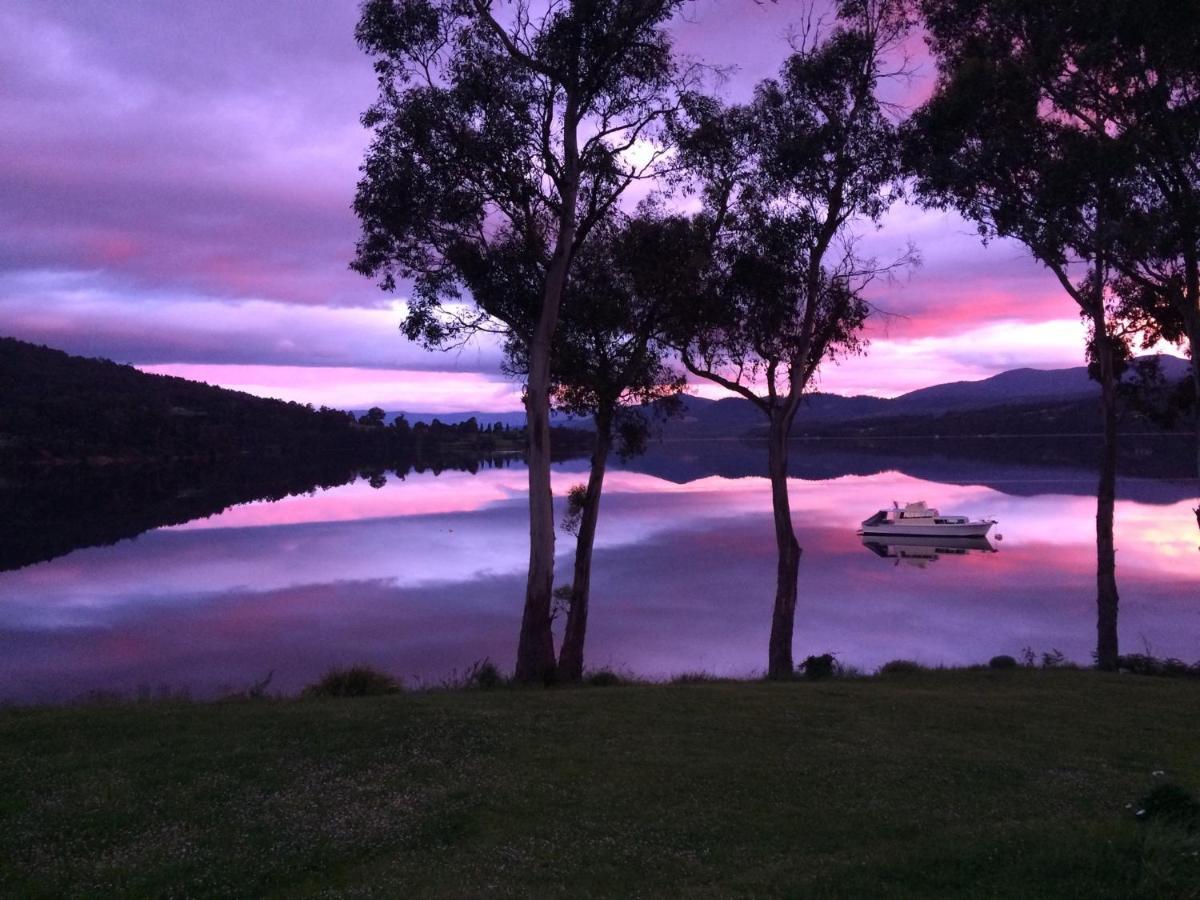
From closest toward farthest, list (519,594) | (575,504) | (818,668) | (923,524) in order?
(818,668) → (575,504) → (519,594) → (923,524)

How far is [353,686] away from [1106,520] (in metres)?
12.1

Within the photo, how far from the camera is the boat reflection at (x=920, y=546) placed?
35.9 meters

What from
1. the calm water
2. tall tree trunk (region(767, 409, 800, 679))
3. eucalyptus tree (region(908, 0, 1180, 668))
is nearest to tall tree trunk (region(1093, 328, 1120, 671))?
eucalyptus tree (region(908, 0, 1180, 668))

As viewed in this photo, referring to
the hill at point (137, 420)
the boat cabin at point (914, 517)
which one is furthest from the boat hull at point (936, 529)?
the hill at point (137, 420)

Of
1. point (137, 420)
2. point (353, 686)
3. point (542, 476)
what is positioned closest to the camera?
point (353, 686)

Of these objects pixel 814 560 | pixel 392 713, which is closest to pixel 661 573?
pixel 814 560

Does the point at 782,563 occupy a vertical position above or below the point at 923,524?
above

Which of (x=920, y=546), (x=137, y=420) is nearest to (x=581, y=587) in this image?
(x=920, y=546)

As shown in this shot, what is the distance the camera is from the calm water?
60.3ft

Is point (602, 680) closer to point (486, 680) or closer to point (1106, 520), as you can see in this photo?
point (486, 680)

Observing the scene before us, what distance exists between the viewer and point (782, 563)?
15.4 m

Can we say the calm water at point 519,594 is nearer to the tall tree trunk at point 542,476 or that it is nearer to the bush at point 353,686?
the bush at point 353,686

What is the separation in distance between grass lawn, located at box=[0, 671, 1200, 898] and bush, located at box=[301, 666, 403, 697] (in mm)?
2001

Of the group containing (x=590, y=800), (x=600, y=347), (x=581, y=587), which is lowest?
(x=581, y=587)
